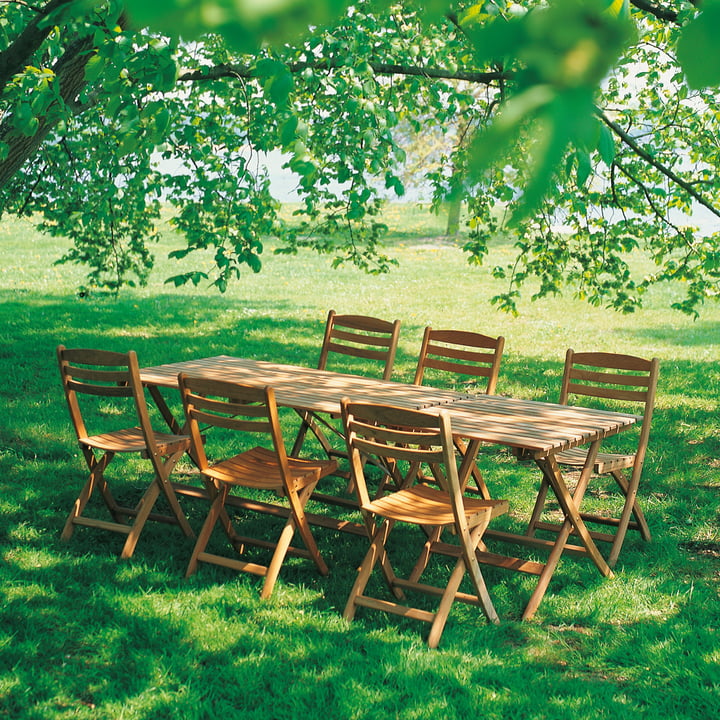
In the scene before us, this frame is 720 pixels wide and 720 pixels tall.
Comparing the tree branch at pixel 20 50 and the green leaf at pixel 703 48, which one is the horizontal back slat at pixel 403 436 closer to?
the tree branch at pixel 20 50

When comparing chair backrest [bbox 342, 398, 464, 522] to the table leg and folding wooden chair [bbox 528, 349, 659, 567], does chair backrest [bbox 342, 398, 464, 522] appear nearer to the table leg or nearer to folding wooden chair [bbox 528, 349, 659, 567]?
the table leg

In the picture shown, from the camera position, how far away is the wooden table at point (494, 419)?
475 centimetres

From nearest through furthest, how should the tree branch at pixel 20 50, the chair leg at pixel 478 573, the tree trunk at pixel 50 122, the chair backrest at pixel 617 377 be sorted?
1. the chair leg at pixel 478 573
2. the tree branch at pixel 20 50
3. the chair backrest at pixel 617 377
4. the tree trunk at pixel 50 122

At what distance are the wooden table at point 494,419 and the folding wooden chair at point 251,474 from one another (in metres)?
0.36

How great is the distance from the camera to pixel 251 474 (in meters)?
5.09

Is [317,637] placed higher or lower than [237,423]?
lower

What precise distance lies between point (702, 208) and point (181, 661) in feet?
23.2

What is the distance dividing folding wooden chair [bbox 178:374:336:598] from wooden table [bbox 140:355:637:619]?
0.36 m

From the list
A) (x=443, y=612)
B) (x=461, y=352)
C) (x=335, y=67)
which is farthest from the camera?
(x=335, y=67)

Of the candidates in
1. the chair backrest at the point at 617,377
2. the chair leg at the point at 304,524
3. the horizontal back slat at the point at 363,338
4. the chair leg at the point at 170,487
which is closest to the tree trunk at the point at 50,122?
the horizontal back slat at the point at 363,338

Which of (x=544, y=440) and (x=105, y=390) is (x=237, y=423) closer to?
(x=105, y=390)

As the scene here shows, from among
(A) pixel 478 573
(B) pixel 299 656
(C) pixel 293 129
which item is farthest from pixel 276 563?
(C) pixel 293 129

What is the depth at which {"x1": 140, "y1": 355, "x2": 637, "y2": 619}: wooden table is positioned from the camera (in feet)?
15.6

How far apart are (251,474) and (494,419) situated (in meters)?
1.43
